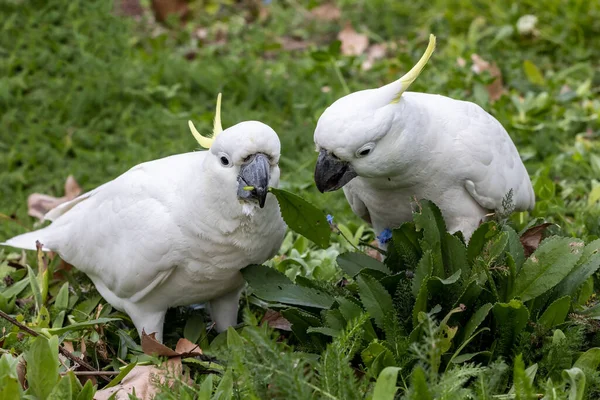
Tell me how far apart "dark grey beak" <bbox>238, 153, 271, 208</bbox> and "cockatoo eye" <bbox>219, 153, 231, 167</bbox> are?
6 centimetres

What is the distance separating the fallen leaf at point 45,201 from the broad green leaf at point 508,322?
249 centimetres

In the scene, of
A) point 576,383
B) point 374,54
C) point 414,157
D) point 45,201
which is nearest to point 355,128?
point 414,157

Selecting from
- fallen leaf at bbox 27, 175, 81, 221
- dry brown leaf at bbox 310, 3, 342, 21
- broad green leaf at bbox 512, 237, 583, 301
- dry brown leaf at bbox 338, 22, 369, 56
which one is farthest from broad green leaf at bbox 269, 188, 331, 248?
dry brown leaf at bbox 310, 3, 342, 21

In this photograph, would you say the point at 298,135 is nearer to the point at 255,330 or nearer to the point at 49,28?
the point at 49,28

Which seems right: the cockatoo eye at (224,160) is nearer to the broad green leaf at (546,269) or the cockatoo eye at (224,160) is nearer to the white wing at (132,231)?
the white wing at (132,231)

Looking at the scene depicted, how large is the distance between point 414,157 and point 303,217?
1.33 feet

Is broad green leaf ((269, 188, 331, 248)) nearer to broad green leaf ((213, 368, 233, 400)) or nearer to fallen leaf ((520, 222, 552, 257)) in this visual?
broad green leaf ((213, 368, 233, 400))

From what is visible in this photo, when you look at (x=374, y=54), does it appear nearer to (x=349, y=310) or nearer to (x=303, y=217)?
(x=303, y=217)

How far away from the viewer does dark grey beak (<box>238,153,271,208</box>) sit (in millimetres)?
2344

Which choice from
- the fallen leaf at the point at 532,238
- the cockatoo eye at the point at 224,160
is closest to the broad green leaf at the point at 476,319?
the fallen leaf at the point at 532,238

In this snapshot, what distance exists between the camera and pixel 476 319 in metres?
2.28

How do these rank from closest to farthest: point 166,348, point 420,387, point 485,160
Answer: point 420,387
point 166,348
point 485,160

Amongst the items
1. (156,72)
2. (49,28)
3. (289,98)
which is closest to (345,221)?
(289,98)

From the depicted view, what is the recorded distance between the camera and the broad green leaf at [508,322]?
7.38 feet
